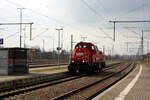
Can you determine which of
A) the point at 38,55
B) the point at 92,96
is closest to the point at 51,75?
the point at 92,96

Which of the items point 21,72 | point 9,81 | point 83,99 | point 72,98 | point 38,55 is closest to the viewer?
point 83,99

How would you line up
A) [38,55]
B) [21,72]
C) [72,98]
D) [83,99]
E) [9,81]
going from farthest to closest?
[38,55]
[21,72]
[9,81]
[72,98]
[83,99]

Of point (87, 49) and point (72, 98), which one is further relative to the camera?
point (87, 49)

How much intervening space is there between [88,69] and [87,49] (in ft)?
7.91

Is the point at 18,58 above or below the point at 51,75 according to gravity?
above

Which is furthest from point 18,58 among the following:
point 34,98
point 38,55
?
point 38,55

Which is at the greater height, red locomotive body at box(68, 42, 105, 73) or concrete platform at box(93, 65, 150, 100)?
red locomotive body at box(68, 42, 105, 73)

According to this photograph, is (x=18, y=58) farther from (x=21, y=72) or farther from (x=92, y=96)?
(x=92, y=96)

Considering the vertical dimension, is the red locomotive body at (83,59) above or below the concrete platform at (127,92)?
above

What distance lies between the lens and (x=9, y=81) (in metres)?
Answer: 14.8

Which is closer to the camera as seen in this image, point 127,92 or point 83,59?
point 127,92

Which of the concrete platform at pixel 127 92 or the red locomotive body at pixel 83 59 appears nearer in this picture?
the concrete platform at pixel 127 92

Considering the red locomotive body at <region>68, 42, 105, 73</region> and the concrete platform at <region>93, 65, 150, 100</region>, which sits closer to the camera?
the concrete platform at <region>93, 65, 150, 100</region>

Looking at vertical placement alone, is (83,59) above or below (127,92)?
above
